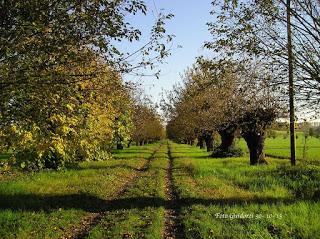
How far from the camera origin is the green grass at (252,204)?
35.2 ft

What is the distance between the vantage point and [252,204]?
14.0 m

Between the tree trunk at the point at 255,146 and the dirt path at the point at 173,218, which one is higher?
the tree trunk at the point at 255,146

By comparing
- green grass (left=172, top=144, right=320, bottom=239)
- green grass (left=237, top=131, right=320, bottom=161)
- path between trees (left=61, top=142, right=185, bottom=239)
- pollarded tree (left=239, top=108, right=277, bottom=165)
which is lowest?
path between trees (left=61, top=142, right=185, bottom=239)

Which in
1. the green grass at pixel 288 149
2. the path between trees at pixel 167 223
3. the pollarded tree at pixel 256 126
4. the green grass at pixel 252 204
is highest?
the pollarded tree at pixel 256 126

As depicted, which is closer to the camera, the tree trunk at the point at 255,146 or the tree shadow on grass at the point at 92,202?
the tree shadow on grass at the point at 92,202

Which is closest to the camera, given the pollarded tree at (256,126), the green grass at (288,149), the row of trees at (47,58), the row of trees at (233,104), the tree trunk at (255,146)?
the row of trees at (47,58)

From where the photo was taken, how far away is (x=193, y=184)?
806 inches

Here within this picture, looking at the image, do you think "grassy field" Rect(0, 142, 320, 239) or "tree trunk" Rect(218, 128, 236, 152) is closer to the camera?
"grassy field" Rect(0, 142, 320, 239)

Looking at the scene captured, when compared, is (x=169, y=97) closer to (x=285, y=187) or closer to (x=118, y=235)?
(x=285, y=187)

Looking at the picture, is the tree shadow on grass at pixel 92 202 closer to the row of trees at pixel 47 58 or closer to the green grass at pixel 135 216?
the green grass at pixel 135 216

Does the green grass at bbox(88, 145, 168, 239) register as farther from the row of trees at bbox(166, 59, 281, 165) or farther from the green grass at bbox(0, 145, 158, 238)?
the row of trees at bbox(166, 59, 281, 165)

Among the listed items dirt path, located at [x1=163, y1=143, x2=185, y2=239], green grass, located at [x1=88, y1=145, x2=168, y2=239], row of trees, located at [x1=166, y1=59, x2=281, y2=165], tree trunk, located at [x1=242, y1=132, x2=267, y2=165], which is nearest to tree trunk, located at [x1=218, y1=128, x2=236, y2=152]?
row of trees, located at [x1=166, y1=59, x2=281, y2=165]

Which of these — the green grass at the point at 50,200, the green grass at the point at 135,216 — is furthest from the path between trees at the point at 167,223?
the green grass at the point at 50,200

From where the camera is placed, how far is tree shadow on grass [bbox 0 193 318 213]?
14422mm
